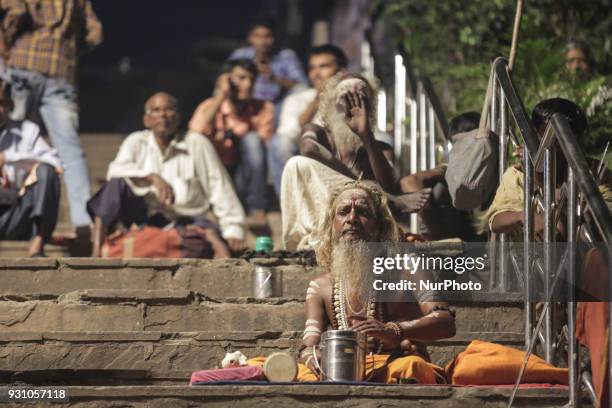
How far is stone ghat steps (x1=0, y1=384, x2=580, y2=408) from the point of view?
7691 millimetres

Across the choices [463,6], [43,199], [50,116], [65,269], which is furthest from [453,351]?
[463,6]

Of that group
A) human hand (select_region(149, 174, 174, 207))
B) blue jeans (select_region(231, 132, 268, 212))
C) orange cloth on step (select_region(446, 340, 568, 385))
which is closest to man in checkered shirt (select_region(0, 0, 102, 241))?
human hand (select_region(149, 174, 174, 207))

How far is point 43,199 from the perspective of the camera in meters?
11.9

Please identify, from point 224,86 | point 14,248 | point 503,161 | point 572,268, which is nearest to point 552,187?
point 572,268

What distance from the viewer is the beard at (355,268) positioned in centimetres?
882

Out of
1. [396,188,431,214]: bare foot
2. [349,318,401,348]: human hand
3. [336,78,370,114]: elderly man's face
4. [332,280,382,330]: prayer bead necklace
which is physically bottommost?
[349,318,401,348]: human hand

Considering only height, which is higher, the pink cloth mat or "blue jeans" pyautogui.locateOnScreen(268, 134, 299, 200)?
"blue jeans" pyautogui.locateOnScreen(268, 134, 299, 200)

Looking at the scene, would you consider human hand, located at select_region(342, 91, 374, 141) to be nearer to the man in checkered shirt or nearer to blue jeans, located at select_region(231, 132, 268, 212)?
blue jeans, located at select_region(231, 132, 268, 212)

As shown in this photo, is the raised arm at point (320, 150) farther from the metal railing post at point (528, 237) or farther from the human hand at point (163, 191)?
the metal railing post at point (528, 237)

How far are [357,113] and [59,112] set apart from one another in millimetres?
2849

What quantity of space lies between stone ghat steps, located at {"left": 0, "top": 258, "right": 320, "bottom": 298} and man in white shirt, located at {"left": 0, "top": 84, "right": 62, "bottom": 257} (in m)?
1.27

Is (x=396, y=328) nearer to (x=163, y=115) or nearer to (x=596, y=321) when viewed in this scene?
(x=596, y=321)

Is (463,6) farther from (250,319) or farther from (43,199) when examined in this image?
(250,319)

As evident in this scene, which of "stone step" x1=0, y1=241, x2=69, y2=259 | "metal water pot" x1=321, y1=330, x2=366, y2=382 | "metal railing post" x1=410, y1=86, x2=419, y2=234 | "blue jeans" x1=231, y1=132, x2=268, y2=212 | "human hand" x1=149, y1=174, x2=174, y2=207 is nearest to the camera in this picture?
"metal water pot" x1=321, y1=330, x2=366, y2=382
